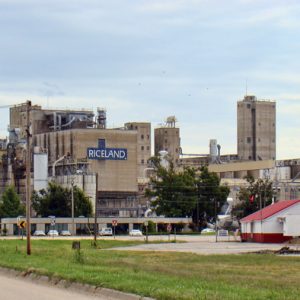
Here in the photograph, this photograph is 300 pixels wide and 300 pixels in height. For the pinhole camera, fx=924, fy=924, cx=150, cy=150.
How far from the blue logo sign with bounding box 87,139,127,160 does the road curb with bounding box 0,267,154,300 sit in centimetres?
12617

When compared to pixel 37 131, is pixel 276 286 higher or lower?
lower

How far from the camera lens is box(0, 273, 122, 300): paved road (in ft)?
78.3

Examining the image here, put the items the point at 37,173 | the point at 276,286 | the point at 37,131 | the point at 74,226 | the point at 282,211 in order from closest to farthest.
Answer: the point at 276,286
the point at 282,211
the point at 74,226
the point at 37,173
the point at 37,131

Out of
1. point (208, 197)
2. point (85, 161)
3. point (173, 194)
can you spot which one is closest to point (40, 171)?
point (85, 161)

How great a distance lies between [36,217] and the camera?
146 metres

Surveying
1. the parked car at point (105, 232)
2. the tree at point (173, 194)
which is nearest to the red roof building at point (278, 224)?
the parked car at point (105, 232)

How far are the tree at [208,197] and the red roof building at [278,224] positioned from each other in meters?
60.6

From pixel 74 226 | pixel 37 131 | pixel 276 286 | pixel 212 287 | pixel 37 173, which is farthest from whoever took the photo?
→ pixel 37 131

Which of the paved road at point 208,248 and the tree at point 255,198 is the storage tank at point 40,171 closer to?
the tree at point 255,198

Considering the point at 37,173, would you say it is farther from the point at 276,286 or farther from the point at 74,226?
the point at 276,286

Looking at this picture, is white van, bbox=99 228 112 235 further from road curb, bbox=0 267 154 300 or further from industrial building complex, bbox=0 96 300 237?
road curb, bbox=0 267 154 300

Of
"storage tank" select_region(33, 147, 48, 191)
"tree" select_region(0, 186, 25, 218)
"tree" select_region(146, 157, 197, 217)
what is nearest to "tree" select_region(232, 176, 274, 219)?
Result: "tree" select_region(146, 157, 197, 217)

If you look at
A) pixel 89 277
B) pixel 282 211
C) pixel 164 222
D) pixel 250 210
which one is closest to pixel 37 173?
pixel 164 222

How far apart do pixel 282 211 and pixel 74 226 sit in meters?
55.0
